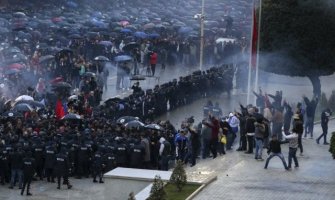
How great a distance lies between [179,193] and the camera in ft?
101

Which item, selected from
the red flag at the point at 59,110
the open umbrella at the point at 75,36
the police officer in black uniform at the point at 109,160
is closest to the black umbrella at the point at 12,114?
the red flag at the point at 59,110

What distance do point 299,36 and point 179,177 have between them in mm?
20020

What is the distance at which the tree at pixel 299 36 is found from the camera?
162 feet

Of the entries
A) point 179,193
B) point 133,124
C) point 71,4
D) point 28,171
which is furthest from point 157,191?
point 71,4

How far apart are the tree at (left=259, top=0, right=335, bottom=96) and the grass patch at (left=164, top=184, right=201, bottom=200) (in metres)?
18.8

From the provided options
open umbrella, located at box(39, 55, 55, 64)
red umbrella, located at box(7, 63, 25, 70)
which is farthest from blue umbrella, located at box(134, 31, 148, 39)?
red umbrella, located at box(7, 63, 25, 70)

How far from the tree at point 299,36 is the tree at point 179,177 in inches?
766

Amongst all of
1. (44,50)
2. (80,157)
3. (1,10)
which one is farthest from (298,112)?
(1,10)

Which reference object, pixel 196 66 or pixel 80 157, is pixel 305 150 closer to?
pixel 80 157

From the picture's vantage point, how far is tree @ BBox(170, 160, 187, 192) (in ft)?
101

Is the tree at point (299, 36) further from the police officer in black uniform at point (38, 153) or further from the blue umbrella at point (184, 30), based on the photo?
the blue umbrella at point (184, 30)

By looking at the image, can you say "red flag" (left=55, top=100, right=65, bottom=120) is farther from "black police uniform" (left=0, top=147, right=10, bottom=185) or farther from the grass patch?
the grass patch

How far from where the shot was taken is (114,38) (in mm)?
66375

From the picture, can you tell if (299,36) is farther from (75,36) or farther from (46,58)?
(75,36)
